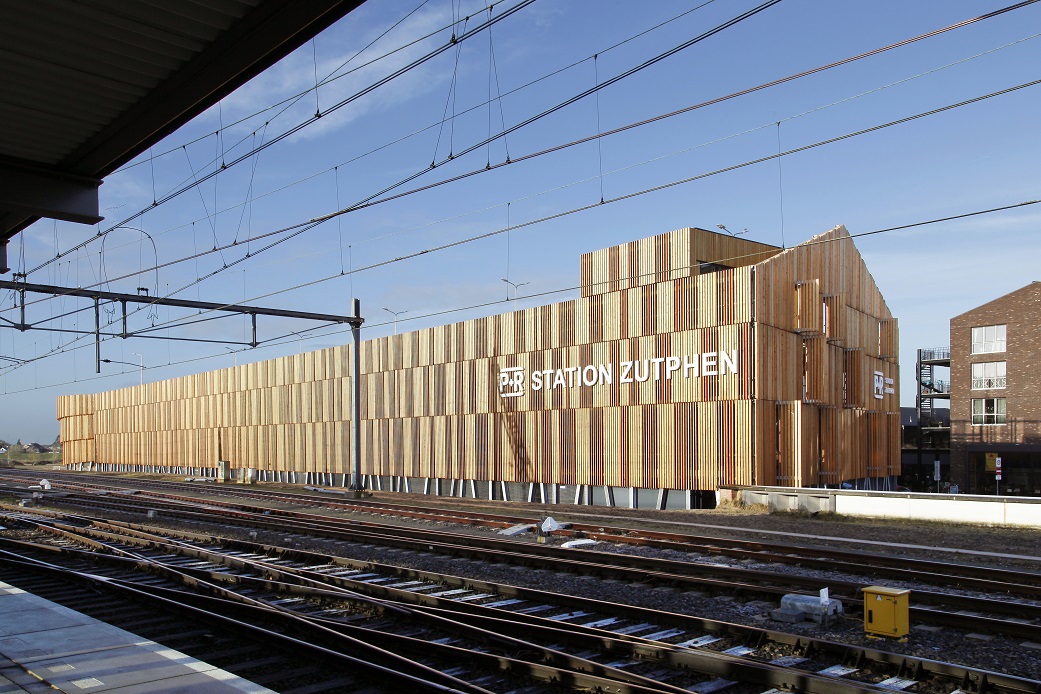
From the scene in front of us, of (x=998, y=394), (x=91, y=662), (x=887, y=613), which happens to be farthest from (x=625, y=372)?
(x=998, y=394)

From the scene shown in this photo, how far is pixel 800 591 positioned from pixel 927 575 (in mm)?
2455

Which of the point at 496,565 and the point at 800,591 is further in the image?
the point at 496,565

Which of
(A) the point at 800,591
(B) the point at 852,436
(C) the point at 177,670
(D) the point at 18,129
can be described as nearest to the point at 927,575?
(A) the point at 800,591

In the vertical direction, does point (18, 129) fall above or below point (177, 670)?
above

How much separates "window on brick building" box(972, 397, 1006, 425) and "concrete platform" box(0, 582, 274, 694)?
179 feet

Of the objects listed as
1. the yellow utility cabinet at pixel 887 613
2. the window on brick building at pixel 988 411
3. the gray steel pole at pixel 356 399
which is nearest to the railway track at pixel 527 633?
the yellow utility cabinet at pixel 887 613

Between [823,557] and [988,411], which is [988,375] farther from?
[823,557]

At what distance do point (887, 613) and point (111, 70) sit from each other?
30.7 ft

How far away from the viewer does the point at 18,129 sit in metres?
9.03

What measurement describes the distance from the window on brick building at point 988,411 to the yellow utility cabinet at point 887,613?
49.6m

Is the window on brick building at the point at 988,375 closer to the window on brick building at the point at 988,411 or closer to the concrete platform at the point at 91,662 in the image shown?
the window on brick building at the point at 988,411

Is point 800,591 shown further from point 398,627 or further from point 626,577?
point 398,627

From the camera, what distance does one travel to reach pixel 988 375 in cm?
5266

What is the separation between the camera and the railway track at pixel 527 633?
7.38 m
